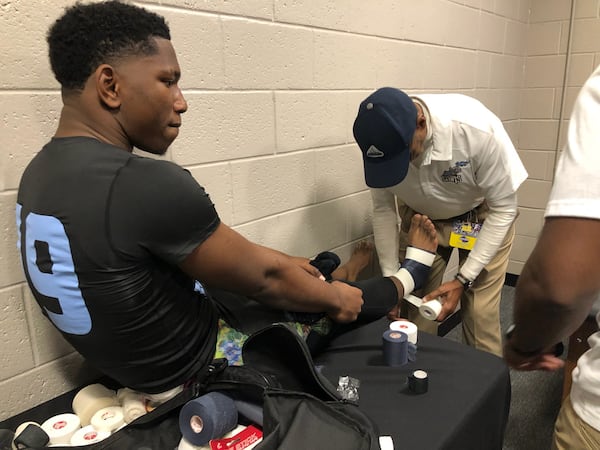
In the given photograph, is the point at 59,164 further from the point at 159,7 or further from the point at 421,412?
the point at 421,412

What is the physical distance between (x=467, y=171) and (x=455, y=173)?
0.14 ft

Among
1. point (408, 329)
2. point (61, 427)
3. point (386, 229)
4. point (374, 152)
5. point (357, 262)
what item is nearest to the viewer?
point (61, 427)

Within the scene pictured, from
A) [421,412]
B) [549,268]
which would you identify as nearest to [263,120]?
[421,412]

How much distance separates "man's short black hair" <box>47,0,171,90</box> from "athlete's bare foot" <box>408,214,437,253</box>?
1.23 m

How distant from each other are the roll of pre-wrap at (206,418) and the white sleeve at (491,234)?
3.84 feet

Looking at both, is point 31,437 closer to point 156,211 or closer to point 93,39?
point 156,211

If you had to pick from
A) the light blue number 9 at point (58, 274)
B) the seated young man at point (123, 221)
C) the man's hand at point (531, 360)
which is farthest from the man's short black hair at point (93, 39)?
the man's hand at point (531, 360)

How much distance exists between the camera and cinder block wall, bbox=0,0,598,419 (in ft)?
3.84

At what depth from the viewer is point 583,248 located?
2.19 feet

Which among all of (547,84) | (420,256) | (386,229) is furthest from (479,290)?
(547,84)

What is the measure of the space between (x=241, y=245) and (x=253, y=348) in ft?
0.81

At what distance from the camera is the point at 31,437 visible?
3.41ft

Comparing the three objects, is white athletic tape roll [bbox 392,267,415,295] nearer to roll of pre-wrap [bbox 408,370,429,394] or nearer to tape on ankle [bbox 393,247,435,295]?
tape on ankle [bbox 393,247,435,295]

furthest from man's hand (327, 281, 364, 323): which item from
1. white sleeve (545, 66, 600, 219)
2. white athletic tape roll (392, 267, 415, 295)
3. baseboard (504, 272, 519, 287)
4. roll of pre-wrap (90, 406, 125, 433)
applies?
baseboard (504, 272, 519, 287)
